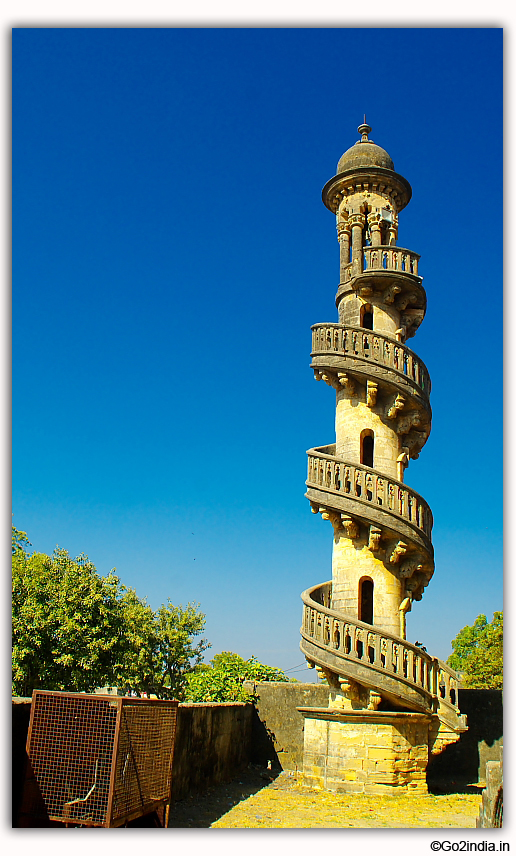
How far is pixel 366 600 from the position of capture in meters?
14.5

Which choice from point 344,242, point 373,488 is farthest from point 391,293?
point 373,488

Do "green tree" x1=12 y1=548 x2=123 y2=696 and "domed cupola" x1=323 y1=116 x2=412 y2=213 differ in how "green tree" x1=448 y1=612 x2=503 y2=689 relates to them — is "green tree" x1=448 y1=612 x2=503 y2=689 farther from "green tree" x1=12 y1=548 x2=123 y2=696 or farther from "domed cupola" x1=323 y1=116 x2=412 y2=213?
"domed cupola" x1=323 y1=116 x2=412 y2=213

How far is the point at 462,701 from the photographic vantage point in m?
14.8

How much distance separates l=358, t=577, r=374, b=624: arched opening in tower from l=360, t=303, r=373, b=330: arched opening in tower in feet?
19.0

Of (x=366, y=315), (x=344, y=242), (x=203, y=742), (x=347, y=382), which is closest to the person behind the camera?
(x=203, y=742)

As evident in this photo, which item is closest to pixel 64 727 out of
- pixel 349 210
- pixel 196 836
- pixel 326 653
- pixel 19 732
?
pixel 19 732

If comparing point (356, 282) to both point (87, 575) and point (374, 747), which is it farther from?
point (87, 575)

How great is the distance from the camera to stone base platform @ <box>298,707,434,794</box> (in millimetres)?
11984

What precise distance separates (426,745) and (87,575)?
1199cm

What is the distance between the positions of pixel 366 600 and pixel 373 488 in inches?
113

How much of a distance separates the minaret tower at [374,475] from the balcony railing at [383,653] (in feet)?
0.07

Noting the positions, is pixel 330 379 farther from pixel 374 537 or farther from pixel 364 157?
pixel 364 157

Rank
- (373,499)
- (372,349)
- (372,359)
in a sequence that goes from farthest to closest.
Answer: (372,349), (372,359), (373,499)

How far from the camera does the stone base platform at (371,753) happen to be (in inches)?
472
